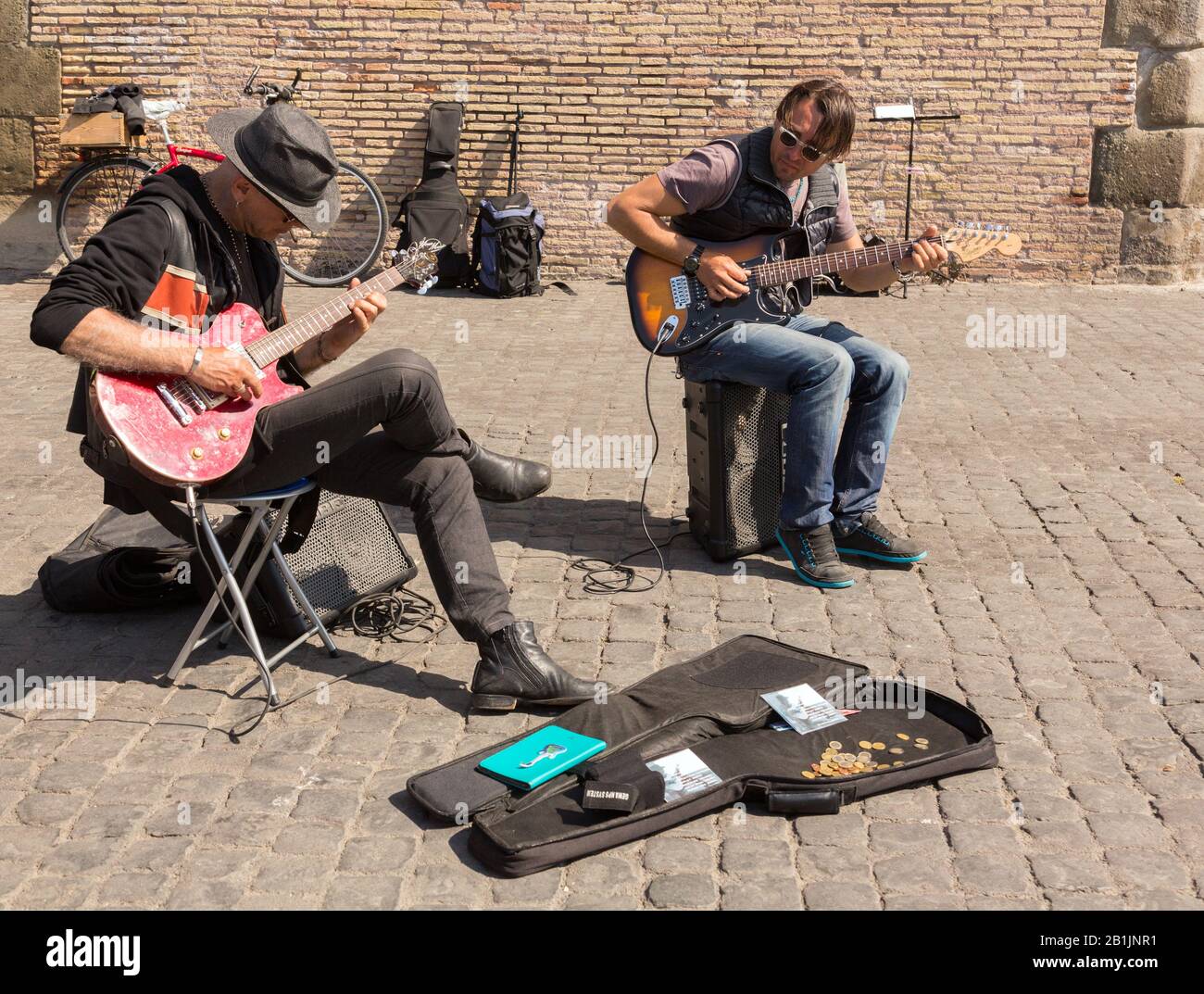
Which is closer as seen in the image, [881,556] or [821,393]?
[821,393]

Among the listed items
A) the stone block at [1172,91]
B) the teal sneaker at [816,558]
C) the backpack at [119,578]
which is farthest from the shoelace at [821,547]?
the stone block at [1172,91]

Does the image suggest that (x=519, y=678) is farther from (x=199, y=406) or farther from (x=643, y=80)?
(x=643, y=80)

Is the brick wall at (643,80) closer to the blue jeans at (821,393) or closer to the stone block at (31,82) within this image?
the stone block at (31,82)

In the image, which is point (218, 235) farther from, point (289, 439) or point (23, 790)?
→ point (23, 790)

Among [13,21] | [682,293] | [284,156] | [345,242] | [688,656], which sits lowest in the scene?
[688,656]

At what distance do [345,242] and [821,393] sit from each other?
722 centimetres

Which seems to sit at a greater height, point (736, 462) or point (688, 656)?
point (736, 462)

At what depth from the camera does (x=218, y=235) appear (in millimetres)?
4152

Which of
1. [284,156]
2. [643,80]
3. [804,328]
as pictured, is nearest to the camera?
[284,156]

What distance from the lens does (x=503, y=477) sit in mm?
5289

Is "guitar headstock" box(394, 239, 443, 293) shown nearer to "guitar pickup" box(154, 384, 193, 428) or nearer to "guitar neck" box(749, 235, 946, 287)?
"guitar pickup" box(154, 384, 193, 428)

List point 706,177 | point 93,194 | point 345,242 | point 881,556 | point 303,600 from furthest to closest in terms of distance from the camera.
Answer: point 345,242 < point 93,194 < point 881,556 < point 706,177 < point 303,600

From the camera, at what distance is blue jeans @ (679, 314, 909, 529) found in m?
5.20

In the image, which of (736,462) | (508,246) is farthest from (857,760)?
(508,246)
